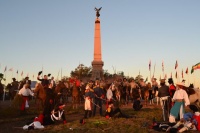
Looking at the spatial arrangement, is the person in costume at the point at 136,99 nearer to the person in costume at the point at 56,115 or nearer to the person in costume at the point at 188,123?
the person in costume at the point at 188,123

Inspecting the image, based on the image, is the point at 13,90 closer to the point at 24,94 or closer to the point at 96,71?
the point at 24,94

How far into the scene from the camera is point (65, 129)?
11.6 m

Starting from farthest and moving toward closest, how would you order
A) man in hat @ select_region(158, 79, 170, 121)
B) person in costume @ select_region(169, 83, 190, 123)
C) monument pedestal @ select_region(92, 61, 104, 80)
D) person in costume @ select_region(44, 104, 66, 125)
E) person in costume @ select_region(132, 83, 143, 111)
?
monument pedestal @ select_region(92, 61, 104, 80) < person in costume @ select_region(132, 83, 143, 111) < man in hat @ select_region(158, 79, 170, 121) < person in costume @ select_region(44, 104, 66, 125) < person in costume @ select_region(169, 83, 190, 123)

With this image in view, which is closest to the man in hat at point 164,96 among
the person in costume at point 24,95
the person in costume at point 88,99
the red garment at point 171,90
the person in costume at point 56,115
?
the red garment at point 171,90

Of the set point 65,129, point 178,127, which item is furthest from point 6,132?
point 178,127

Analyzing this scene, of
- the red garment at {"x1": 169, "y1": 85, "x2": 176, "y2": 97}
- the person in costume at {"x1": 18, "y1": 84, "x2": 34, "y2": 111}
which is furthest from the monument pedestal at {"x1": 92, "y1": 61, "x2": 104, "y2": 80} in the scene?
the red garment at {"x1": 169, "y1": 85, "x2": 176, "y2": 97}

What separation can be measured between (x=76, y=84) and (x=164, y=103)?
8.94 m

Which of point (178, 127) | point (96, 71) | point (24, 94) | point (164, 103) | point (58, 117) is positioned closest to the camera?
point (178, 127)

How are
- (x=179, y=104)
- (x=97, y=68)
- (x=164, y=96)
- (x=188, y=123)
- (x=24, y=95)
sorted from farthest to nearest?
(x=97, y=68) → (x=24, y=95) → (x=164, y=96) → (x=179, y=104) → (x=188, y=123)

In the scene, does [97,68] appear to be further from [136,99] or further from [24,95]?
[24,95]

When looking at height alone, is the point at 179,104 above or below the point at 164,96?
below

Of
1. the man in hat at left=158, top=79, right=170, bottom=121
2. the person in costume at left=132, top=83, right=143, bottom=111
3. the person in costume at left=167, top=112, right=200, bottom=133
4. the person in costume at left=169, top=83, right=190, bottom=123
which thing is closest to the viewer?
the person in costume at left=167, top=112, right=200, bottom=133

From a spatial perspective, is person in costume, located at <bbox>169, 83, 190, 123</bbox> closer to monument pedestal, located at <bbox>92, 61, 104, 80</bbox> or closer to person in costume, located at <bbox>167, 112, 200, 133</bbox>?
person in costume, located at <bbox>167, 112, 200, 133</bbox>

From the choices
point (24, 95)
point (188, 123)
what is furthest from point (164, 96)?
point (24, 95)
